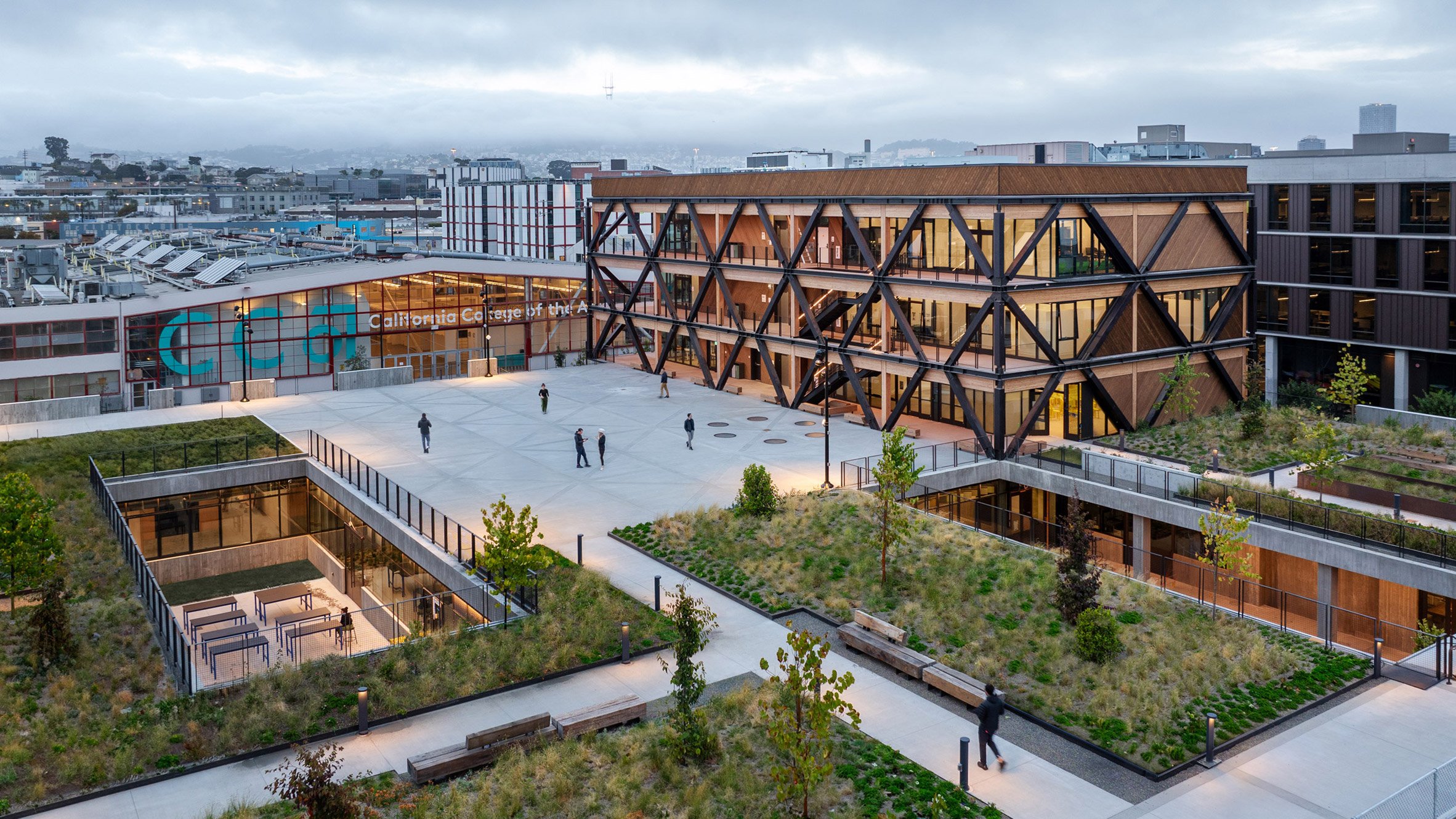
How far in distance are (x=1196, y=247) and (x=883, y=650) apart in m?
27.4

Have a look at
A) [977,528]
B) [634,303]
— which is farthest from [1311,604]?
[634,303]

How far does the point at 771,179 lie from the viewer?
4775 centimetres

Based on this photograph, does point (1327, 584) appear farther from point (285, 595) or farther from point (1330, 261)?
point (285, 595)

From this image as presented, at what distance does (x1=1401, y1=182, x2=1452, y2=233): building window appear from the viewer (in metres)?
44.3

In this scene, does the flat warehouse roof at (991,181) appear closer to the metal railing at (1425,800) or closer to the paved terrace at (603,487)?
the paved terrace at (603,487)

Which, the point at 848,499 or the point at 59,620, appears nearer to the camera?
the point at 59,620

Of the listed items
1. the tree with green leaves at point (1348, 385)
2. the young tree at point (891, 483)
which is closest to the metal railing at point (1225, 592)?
the young tree at point (891, 483)

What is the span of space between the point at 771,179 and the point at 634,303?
15.2m

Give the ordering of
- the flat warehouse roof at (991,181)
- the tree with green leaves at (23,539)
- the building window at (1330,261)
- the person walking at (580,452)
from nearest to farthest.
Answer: the tree with green leaves at (23,539)
the person walking at (580,452)
the flat warehouse roof at (991,181)
the building window at (1330,261)

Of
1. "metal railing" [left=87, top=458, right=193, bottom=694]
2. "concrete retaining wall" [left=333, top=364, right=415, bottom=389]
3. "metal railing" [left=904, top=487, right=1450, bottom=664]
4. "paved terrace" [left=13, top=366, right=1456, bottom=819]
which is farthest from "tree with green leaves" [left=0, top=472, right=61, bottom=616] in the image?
"concrete retaining wall" [left=333, top=364, right=415, bottom=389]

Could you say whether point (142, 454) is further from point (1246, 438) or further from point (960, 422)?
point (1246, 438)

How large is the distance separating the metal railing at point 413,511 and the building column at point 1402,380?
3829cm

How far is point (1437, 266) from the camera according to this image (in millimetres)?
45000

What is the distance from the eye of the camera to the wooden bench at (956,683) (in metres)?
19.2
